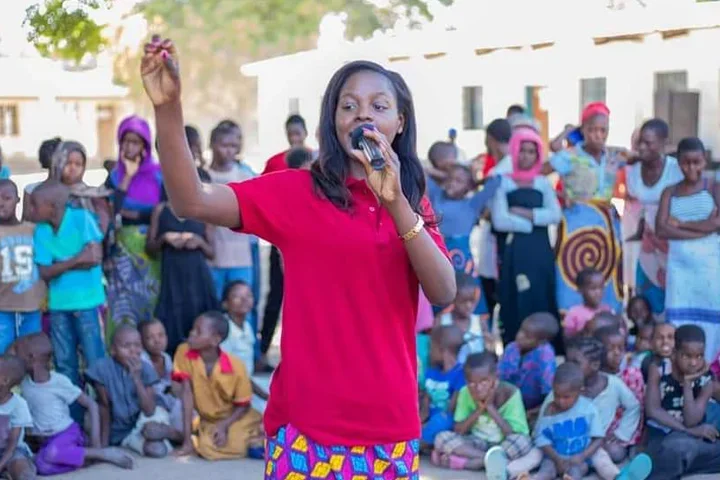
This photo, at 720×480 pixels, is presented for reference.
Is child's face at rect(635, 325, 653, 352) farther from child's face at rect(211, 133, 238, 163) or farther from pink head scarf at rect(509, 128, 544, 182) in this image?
child's face at rect(211, 133, 238, 163)

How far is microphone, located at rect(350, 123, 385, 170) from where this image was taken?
2.20 metres

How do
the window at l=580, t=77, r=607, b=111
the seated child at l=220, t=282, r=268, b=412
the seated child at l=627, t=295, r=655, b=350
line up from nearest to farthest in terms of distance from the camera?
the seated child at l=220, t=282, r=268, b=412
the seated child at l=627, t=295, r=655, b=350
the window at l=580, t=77, r=607, b=111

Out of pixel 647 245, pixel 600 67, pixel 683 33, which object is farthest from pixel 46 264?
pixel 600 67

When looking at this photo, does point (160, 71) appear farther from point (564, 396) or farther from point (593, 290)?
point (593, 290)

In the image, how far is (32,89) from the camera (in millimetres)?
26281

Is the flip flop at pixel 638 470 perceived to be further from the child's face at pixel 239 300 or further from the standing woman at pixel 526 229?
the child's face at pixel 239 300


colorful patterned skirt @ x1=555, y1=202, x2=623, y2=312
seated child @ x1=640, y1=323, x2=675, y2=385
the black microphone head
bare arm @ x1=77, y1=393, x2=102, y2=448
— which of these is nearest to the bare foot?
bare arm @ x1=77, y1=393, x2=102, y2=448

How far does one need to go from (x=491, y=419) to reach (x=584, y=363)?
20.7 inches

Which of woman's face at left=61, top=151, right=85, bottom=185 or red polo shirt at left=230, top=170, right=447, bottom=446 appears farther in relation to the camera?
woman's face at left=61, top=151, right=85, bottom=185

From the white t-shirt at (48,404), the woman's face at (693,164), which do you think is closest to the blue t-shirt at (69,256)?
the white t-shirt at (48,404)

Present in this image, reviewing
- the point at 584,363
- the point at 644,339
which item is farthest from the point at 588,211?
the point at 584,363

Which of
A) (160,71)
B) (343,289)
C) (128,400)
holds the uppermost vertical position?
(160,71)

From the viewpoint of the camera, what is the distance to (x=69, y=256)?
18.4 feet

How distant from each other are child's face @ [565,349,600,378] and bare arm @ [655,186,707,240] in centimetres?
104
